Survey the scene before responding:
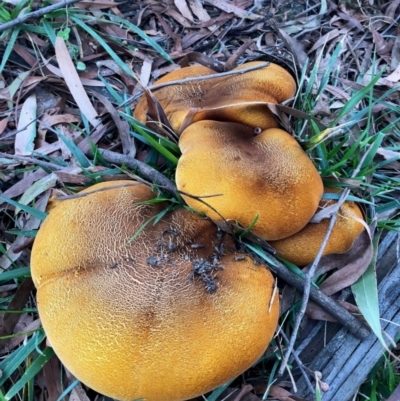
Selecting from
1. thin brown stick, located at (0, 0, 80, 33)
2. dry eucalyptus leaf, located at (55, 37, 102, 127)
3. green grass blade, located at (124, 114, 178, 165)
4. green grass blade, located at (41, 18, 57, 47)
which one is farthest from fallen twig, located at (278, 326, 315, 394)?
thin brown stick, located at (0, 0, 80, 33)

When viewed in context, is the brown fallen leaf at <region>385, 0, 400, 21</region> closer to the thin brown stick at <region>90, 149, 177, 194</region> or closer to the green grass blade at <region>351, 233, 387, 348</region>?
the green grass blade at <region>351, 233, 387, 348</region>

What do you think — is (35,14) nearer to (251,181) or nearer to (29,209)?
(29,209)

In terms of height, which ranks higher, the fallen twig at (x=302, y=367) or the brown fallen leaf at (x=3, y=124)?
the brown fallen leaf at (x=3, y=124)

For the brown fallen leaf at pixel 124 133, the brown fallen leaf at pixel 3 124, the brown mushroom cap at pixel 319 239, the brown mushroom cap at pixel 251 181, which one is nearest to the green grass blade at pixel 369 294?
the brown mushroom cap at pixel 319 239

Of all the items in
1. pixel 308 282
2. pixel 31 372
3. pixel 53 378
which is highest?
pixel 308 282

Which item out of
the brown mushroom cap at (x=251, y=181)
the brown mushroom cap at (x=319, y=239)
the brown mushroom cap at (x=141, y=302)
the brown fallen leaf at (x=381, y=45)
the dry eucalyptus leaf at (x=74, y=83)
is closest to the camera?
the brown mushroom cap at (x=141, y=302)

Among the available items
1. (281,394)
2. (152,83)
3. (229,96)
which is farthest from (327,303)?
(152,83)

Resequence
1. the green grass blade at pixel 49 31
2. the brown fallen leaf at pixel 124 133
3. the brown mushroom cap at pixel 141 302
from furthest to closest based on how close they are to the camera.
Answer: the green grass blade at pixel 49 31
the brown fallen leaf at pixel 124 133
the brown mushroom cap at pixel 141 302

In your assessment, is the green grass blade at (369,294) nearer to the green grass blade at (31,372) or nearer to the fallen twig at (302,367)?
the fallen twig at (302,367)
